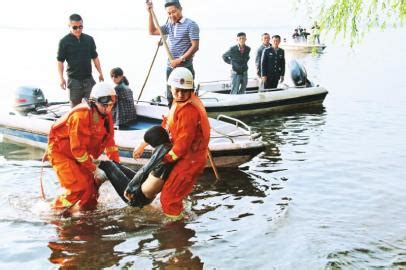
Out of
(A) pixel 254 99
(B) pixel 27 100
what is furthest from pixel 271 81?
(B) pixel 27 100

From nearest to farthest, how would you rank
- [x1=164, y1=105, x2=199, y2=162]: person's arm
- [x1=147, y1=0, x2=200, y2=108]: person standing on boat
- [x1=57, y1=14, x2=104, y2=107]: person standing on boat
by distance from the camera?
1. [x1=164, y1=105, x2=199, y2=162]: person's arm
2. [x1=147, y1=0, x2=200, y2=108]: person standing on boat
3. [x1=57, y1=14, x2=104, y2=107]: person standing on boat

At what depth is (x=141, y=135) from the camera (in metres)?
9.02

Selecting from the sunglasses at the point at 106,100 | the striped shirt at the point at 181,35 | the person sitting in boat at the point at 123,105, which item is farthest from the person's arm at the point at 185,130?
the person sitting in boat at the point at 123,105

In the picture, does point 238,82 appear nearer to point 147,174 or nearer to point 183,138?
point 147,174

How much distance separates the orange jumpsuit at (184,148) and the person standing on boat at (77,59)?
3.71 m

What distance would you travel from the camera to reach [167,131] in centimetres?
617

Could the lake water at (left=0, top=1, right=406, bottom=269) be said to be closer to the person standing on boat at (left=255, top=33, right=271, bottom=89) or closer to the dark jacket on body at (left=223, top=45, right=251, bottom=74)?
the dark jacket on body at (left=223, top=45, right=251, bottom=74)

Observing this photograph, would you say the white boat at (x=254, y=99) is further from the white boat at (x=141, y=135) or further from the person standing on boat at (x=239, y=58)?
the white boat at (x=141, y=135)

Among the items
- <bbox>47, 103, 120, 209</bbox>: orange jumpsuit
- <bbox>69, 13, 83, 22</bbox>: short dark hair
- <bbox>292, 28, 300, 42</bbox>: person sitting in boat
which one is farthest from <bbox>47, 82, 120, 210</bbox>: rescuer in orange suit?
<bbox>292, 28, 300, 42</bbox>: person sitting in boat

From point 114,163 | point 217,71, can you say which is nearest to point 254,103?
point 114,163

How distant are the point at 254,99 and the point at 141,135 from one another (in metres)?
6.22

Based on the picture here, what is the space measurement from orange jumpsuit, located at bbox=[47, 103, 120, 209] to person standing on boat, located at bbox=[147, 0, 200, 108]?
8.43 feet

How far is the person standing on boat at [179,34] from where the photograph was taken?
8.45m

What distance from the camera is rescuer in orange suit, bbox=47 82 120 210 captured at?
5.95 m
